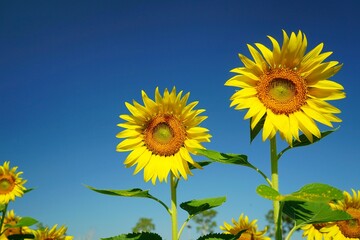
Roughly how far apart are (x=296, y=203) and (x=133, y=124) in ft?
7.47

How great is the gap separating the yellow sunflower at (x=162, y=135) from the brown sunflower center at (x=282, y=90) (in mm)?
826

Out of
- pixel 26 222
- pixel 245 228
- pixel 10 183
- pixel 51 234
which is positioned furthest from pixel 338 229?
pixel 10 183

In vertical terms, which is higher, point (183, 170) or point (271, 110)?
point (271, 110)

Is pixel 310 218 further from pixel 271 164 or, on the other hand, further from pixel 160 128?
pixel 160 128

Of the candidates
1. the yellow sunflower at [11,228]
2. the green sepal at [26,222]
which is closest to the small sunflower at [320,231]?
the green sepal at [26,222]

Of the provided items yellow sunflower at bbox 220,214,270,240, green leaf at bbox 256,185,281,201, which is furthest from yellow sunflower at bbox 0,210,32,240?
green leaf at bbox 256,185,281,201

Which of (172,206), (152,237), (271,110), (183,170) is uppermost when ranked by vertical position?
(271,110)

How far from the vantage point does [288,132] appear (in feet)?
14.0

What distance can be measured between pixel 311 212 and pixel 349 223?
3.98m

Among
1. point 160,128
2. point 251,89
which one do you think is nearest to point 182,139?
point 160,128

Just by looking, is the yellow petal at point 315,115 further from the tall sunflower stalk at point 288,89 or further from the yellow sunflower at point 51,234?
the yellow sunflower at point 51,234

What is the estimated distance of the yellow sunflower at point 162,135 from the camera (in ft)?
16.4

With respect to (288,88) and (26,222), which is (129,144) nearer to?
(288,88)

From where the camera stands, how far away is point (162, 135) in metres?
5.22
